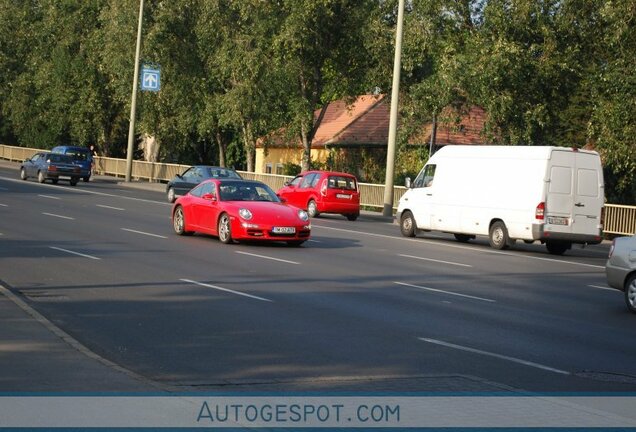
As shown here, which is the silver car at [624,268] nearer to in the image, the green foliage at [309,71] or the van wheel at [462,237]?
the van wheel at [462,237]

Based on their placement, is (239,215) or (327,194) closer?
(239,215)

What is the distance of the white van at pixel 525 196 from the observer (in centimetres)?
2718

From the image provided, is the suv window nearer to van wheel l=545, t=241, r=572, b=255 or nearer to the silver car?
van wheel l=545, t=241, r=572, b=255

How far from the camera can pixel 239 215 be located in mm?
23766

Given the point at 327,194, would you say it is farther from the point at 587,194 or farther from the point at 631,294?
the point at 631,294

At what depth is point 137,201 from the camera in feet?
136

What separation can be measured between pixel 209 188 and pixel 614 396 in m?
16.5

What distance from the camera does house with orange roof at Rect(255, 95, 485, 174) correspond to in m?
64.8

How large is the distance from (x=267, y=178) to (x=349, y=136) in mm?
14583

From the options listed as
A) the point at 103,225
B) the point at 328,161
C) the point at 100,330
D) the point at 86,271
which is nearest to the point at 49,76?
the point at 328,161

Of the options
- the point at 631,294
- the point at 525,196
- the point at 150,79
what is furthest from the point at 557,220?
the point at 150,79

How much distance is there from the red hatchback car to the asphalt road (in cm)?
1312

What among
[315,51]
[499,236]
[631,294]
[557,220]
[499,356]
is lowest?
[499,356]

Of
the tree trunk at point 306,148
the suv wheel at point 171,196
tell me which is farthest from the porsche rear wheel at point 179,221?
the tree trunk at point 306,148
